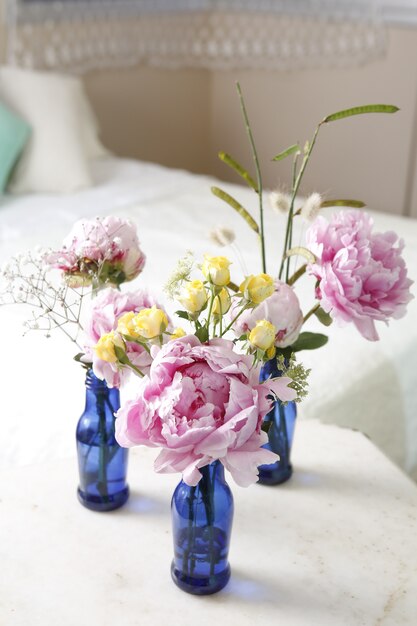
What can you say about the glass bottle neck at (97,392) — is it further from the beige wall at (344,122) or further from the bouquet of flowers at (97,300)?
the beige wall at (344,122)

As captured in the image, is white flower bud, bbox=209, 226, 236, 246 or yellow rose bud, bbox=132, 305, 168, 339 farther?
white flower bud, bbox=209, 226, 236, 246

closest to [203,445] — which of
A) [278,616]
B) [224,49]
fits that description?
[278,616]

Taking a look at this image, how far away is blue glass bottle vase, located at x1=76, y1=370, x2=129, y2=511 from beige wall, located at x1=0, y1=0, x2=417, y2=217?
2.52 meters

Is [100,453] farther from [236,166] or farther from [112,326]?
[236,166]

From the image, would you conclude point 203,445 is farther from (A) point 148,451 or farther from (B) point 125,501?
(A) point 148,451

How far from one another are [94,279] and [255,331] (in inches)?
9.9

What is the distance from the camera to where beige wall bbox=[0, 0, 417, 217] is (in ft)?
11.0

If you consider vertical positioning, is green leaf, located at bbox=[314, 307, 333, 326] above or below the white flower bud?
below

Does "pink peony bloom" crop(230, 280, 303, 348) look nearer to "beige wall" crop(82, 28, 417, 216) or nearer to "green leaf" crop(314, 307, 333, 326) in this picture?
"green leaf" crop(314, 307, 333, 326)

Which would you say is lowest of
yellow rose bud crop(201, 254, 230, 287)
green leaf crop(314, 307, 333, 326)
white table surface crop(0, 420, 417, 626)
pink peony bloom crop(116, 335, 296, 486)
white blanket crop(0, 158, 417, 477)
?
white blanket crop(0, 158, 417, 477)

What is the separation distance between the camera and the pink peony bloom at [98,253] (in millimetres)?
983

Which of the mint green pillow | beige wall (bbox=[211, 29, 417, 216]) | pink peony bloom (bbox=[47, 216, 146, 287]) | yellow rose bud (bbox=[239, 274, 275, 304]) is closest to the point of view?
yellow rose bud (bbox=[239, 274, 275, 304])

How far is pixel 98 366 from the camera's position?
2.90 feet

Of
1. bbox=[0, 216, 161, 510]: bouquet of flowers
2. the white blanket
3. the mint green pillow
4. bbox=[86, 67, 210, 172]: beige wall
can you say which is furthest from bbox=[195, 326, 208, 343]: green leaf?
bbox=[86, 67, 210, 172]: beige wall
